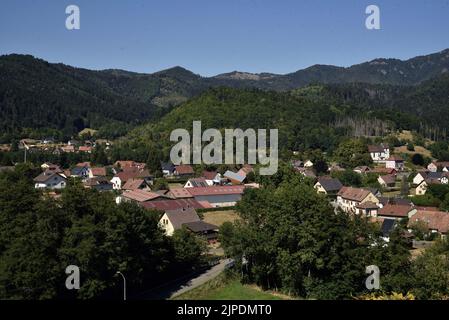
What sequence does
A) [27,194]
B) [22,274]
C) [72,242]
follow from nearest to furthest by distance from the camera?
1. [22,274]
2. [72,242]
3. [27,194]

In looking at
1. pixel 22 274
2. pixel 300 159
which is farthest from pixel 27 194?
pixel 300 159

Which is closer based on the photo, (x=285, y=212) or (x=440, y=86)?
(x=285, y=212)

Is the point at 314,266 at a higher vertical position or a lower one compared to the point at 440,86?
lower

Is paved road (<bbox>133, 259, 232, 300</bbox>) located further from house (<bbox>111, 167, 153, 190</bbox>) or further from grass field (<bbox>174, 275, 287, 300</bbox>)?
house (<bbox>111, 167, 153, 190</bbox>)

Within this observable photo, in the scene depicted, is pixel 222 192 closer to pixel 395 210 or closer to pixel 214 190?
pixel 214 190

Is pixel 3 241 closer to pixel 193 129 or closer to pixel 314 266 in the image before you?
pixel 314 266

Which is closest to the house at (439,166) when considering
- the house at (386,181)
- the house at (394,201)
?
the house at (386,181)

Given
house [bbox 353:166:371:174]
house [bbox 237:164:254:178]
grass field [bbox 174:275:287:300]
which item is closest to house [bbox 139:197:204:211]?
grass field [bbox 174:275:287:300]
